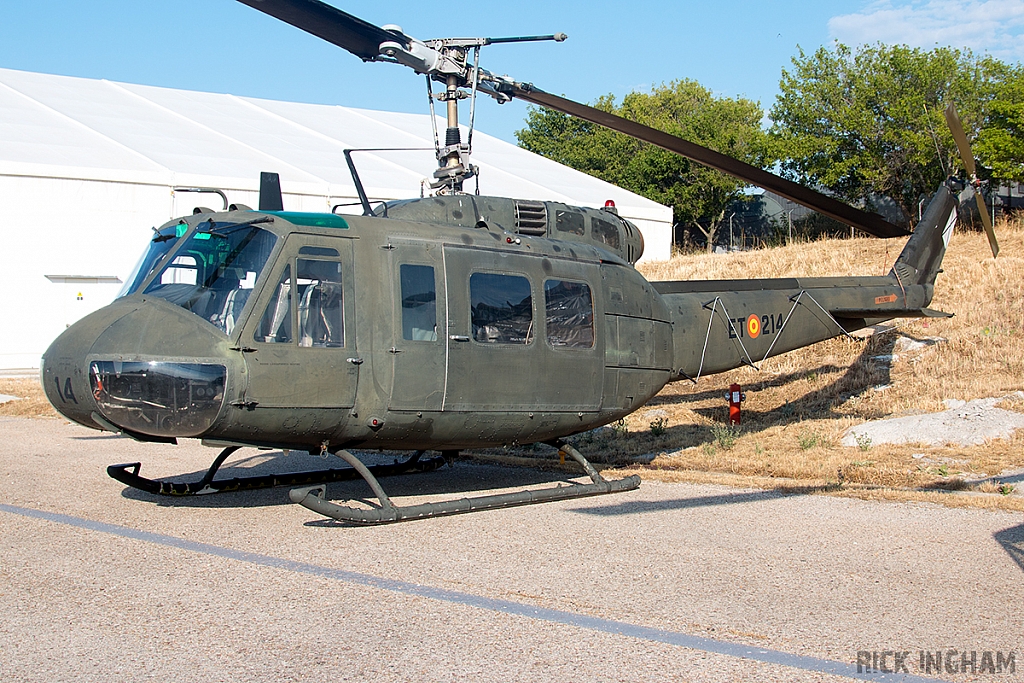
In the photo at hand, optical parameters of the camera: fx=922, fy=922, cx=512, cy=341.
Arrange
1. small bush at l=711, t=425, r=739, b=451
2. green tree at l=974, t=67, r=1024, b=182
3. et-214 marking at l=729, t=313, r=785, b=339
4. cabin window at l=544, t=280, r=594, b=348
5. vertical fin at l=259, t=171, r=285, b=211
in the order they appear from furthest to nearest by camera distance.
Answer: green tree at l=974, t=67, r=1024, b=182, small bush at l=711, t=425, r=739, b=451, et-214 marking at l=729, t=313, r=785, b=339, vertical fin at l=259, t=171, r=285, b=211, cabin window at l=544, t=280, r=594, b=348

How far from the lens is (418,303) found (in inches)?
305

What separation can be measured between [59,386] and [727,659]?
17.1 feet

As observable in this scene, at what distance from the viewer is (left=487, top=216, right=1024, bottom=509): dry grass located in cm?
935

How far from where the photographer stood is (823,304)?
459 inches

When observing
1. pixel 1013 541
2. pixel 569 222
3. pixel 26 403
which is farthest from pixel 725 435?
pixel 26 403

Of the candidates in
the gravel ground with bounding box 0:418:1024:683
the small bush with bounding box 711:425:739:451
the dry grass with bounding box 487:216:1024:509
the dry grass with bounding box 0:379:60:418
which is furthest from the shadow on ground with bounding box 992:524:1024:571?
the dry grass with bounding box 0:379:60:418

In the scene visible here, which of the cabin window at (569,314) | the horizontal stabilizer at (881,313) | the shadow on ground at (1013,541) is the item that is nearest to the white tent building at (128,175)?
the horizontal stabilizer at (881,313)

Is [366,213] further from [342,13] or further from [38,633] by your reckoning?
[38,633]

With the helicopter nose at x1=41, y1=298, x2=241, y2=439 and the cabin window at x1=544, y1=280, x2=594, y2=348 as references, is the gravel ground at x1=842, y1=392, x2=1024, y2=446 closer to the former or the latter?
the cabin window at x1=544, y1=280, x2=594, y2=348

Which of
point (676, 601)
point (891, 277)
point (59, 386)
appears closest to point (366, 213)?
point (59, 386)

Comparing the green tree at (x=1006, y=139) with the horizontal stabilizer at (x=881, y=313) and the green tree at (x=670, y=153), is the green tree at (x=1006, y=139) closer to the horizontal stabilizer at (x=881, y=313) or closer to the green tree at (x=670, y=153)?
the green tree at (x=670, y=153)

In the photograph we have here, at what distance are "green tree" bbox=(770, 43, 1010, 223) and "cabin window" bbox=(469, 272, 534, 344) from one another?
3637cm

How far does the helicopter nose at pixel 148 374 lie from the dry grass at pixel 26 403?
9.21 m

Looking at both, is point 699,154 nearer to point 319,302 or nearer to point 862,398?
point 319,302
